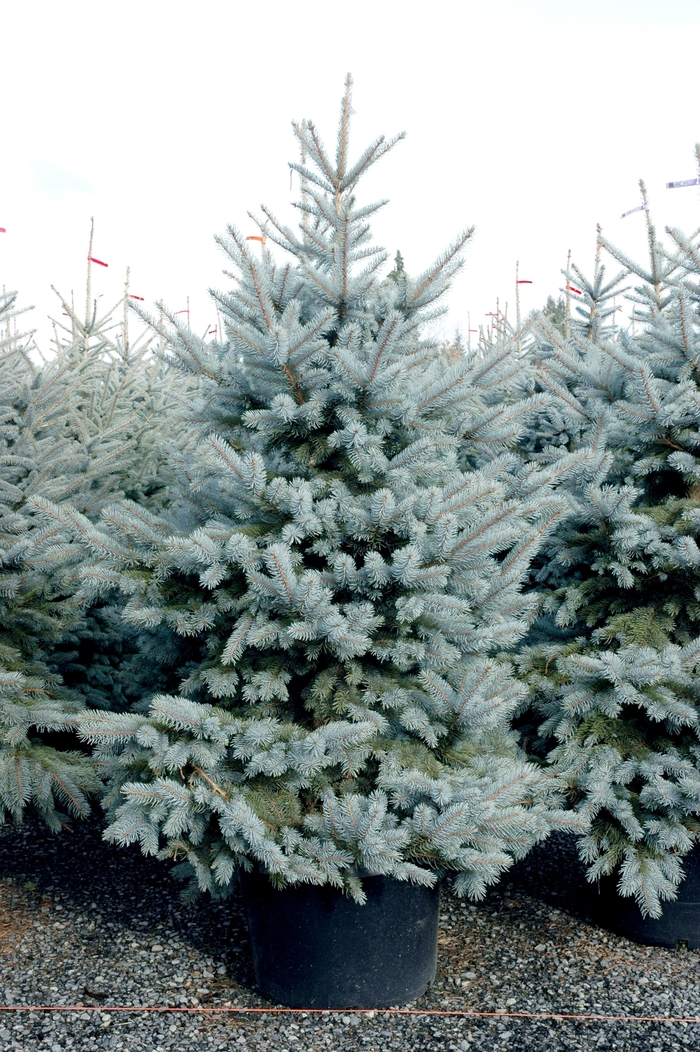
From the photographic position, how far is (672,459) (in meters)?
3.80

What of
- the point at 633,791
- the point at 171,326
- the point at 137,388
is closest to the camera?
the point at 171,326

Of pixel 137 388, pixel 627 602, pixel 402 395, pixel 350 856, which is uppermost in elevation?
pixel 137 388

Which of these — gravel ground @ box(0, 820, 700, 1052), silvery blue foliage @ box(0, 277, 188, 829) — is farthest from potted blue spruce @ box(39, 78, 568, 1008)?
silvery blue foliage @ box(0, 277, 188, 829)

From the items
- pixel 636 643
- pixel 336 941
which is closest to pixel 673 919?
pixel 636 643

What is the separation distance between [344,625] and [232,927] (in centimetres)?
182

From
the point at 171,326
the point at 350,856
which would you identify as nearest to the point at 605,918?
the point at 350,856

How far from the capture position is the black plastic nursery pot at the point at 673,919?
12.2 ft

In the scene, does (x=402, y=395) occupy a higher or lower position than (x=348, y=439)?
higher

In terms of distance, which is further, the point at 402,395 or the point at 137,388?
the point at 137,388

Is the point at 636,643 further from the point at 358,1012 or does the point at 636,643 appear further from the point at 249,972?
the point at 249,972

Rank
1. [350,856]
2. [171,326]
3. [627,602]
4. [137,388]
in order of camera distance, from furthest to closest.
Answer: [137,388]
[627,602]
[171,326]
[350,856]

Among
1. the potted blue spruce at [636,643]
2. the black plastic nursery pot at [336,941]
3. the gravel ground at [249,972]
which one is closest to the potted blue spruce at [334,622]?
the black plastic nursery pot at [336,941]

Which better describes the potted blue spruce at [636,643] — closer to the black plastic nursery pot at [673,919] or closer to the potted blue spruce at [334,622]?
the black plastic nursery pot at [673,919]

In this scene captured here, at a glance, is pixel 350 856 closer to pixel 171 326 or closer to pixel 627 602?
pixel 627 602
